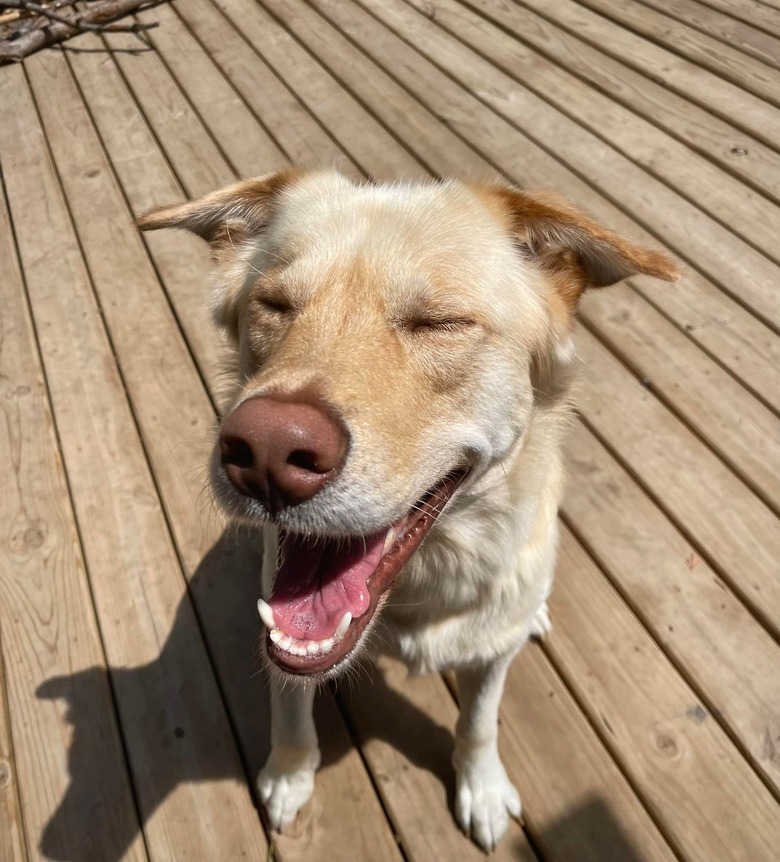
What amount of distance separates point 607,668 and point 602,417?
94 centimetres

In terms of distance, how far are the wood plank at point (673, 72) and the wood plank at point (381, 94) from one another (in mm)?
1254

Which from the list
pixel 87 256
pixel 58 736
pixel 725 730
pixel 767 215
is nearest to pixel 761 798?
pixel 725 730

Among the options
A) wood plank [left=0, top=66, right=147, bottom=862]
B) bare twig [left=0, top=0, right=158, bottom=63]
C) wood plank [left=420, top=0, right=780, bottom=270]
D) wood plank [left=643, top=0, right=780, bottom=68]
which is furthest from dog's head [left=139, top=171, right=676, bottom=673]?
bare twig [left=0, top=0, right=158, bottom=63]

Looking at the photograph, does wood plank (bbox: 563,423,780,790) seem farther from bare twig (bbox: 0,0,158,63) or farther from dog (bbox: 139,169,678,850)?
bare twig (bbox: 0,0,158,63)

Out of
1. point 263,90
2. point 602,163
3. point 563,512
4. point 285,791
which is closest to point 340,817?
point 285,791

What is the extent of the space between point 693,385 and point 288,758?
6.30ft

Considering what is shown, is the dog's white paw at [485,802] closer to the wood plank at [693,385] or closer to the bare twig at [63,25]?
the wood plank at [693,385]

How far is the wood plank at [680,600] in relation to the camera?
1962mm

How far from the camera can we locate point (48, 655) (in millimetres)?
2104

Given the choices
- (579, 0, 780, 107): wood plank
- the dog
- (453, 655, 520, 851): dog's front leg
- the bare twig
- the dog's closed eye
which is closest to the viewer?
the dog

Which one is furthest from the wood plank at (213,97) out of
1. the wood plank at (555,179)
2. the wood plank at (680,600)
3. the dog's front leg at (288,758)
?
the dog's front leg at (288,758)

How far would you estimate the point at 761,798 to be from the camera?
5.95ft

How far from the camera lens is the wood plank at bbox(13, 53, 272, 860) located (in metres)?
1.85

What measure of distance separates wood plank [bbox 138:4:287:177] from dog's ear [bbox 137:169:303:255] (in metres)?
1.98
